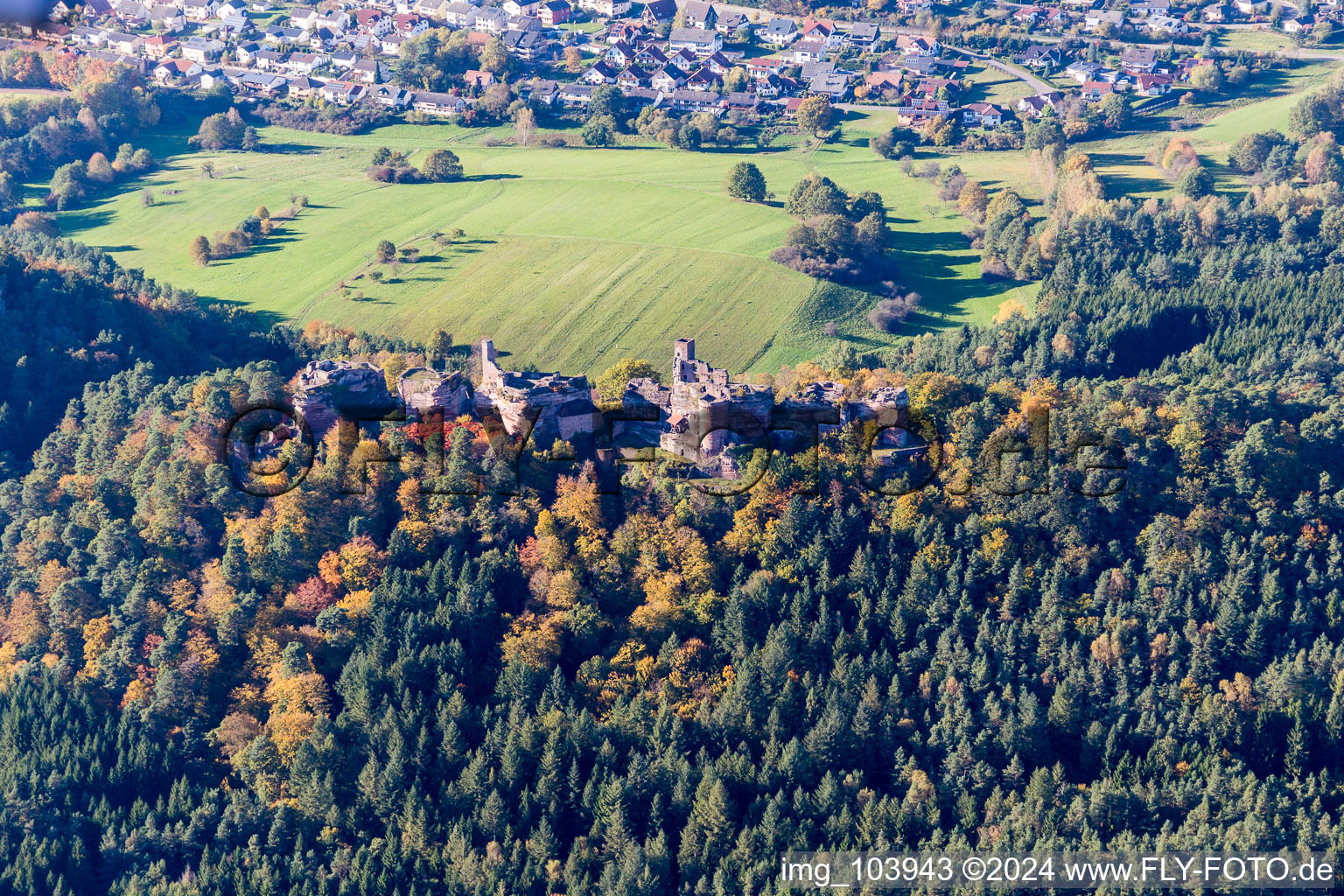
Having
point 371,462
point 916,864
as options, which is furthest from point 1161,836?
point 371,462

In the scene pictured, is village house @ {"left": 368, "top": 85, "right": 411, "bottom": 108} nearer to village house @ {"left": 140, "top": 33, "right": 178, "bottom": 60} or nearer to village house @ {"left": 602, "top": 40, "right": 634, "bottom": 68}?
village house @ {"left": 602, "top": 40, "right": 634, "bottom": 68}

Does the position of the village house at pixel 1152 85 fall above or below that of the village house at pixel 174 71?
below

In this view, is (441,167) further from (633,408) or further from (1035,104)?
(633,408)

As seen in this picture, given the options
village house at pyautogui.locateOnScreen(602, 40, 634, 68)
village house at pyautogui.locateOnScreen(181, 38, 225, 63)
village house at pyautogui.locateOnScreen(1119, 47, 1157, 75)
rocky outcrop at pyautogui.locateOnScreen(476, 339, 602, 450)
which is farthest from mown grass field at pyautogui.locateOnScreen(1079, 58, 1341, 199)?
village house at pyautogui.locateOnScreen(181, 38, 225, 63)

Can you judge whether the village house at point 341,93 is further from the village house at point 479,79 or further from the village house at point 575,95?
the village house at point 575,95

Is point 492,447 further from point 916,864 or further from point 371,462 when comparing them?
point 916,864

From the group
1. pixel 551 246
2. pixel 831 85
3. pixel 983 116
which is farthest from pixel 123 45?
pixel 983 116

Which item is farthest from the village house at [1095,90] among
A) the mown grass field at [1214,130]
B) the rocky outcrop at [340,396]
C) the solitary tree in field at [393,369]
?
the rocky outcrop at [340,396]
